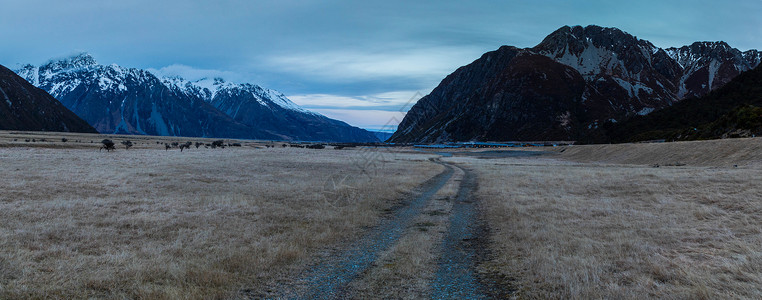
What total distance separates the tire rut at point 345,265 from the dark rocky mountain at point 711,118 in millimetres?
65605

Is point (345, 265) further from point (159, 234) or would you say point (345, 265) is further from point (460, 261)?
point (159, 234)

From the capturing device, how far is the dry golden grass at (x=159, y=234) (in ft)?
28.8

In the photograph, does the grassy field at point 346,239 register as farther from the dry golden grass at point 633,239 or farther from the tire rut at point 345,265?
the tire rut at point 345,265

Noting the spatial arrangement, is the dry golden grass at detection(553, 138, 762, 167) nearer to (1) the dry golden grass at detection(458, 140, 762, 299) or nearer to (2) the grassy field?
(1) the dry golden grass at detection(458, 140, 762, 299)

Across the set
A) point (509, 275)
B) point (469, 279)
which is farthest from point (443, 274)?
point (509, 275)

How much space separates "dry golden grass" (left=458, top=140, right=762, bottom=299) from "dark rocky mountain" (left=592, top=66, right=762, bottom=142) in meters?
48.9

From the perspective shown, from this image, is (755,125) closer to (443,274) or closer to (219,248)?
(443,274)

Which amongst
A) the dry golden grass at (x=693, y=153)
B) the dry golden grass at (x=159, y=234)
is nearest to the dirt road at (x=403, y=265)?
the dry golden grass at (x=159, y=234)

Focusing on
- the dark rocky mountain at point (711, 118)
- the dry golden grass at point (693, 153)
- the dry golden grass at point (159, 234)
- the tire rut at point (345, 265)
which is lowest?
the tire rut at point (345, 265)

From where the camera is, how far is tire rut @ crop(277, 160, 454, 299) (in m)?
9.03

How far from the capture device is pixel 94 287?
8461 millimetres

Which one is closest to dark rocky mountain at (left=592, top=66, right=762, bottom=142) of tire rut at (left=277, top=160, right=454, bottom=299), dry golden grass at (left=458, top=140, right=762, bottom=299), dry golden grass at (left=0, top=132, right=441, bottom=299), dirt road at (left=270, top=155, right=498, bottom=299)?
dry golden grass at (left=458, top=140, right=762, bottom=299)

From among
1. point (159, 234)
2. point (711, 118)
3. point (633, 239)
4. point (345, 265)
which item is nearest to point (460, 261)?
point (345, 265)

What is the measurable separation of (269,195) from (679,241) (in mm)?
19535
